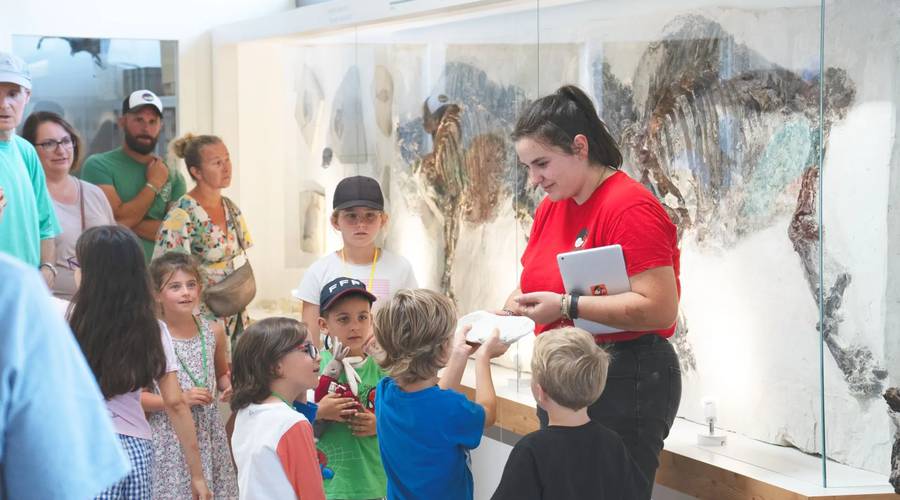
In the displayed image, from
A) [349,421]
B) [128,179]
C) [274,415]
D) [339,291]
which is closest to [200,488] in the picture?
[349,421]

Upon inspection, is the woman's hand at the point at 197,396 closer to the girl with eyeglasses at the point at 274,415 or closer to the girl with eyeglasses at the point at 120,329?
the girl with eyeglasses at the point at 120,329

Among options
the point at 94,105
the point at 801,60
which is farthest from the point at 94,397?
the point at 94,105

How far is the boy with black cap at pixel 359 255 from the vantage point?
4770 millimetres

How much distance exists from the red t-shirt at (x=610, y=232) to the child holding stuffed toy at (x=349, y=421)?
83 cm

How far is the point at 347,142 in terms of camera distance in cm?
676

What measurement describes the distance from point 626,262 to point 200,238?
356cm

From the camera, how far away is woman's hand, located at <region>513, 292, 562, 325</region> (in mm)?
3258

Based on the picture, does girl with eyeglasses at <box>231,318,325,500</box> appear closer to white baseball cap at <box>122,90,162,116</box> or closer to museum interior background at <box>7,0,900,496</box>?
museum interior background at <box>7,0,900,496</box>

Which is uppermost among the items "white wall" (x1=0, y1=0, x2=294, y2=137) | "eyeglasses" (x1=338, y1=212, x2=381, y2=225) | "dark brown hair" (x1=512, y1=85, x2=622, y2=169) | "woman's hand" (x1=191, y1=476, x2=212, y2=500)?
"white wall" (x1=0, y1=0, x2=294, y2=137)

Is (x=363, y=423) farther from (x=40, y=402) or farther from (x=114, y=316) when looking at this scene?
(x=40, y=402)

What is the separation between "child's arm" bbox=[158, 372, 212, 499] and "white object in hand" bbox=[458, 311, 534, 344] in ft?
4.03

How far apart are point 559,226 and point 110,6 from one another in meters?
5.21

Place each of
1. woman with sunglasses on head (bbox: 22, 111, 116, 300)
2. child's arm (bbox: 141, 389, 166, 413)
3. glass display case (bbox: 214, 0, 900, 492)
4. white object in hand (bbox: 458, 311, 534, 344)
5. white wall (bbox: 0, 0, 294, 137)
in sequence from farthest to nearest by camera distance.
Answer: white wall (bbox: 0, 0, 294, 137) → woman with sunglasses on head (bbox: 22, 111, 116, 300) → child's arm (bbox: 141, 389, 166, 413) → glass display case (bbox: 214, 0, 900, 492) → white object in hand (bbox: 458, 311, 534, 344)

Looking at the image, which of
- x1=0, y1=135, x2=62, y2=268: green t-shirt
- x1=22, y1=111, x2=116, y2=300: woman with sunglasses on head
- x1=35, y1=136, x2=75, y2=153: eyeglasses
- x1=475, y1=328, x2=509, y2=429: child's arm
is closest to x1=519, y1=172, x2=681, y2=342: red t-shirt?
x1=475, y1=328, x2=509, y2=429: child's arm
